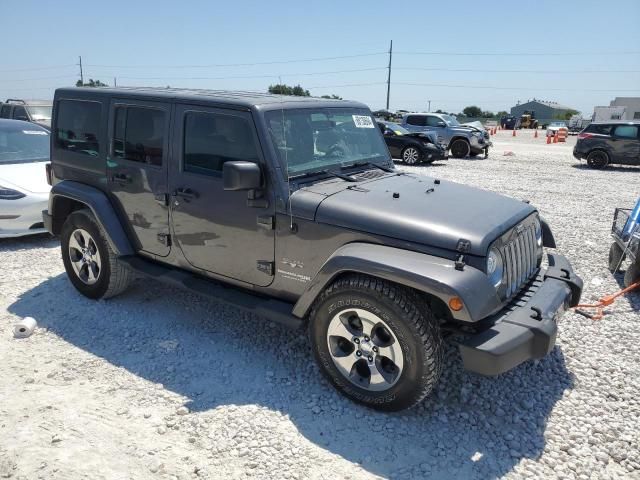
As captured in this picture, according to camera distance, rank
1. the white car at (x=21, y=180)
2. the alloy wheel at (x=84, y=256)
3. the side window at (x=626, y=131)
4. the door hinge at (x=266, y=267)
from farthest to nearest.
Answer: the side window at (x=626, y=131)
the white car at (x=21, y=180)
the alloy wheel at (x=84, y=256)
the door hinge at (x=266, y=267)

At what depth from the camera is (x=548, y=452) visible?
281 cm

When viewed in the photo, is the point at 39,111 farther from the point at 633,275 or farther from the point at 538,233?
the point at 633,275

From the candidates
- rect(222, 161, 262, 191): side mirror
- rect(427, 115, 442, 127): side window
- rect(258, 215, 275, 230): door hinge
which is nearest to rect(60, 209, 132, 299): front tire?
rect(258, 215, 275, 230): door hinge

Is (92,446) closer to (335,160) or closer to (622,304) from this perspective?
(335,160)

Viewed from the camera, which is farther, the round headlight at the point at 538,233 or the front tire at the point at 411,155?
the front tire at the point at 411,155

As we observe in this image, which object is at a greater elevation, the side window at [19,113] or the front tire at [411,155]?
the side window at [19,113]

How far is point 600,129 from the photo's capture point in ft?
56.5

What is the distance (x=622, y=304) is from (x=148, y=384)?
4398mm

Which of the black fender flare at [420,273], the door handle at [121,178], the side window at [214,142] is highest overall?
the side window at [214,142]

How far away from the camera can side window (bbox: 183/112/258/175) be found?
137 inches

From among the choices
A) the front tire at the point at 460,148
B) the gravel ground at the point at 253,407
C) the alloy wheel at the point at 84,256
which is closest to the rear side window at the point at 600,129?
the front tire at the point at 460,148

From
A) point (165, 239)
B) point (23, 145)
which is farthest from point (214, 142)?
point (23, 145)

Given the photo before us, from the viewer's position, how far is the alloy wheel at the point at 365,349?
118 inches

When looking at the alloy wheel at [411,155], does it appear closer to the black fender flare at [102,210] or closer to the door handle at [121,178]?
the black fender flare at [102,210]
